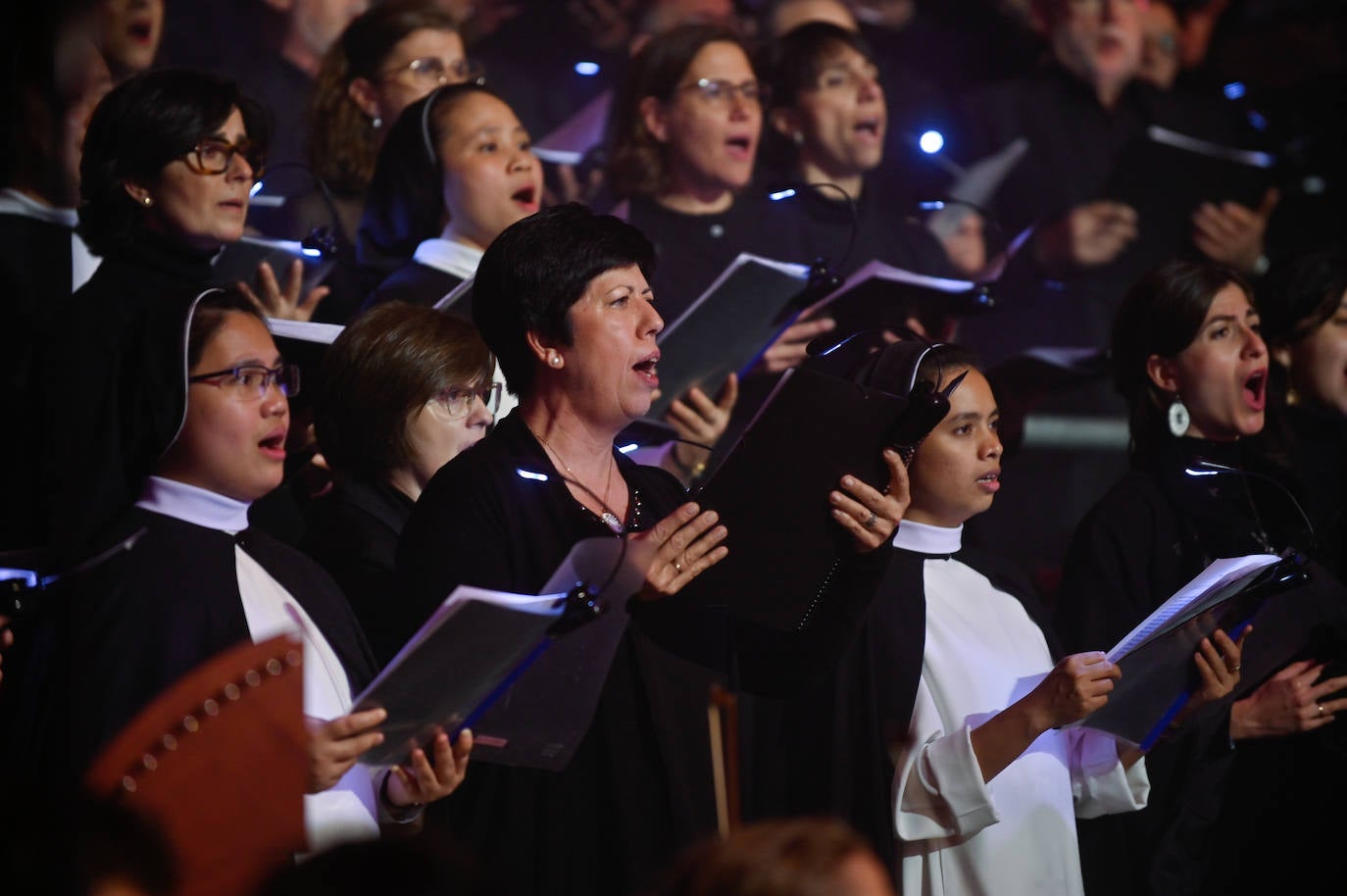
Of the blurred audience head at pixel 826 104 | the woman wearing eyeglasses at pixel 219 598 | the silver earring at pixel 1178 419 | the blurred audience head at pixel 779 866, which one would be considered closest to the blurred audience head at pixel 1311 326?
the silver earring at pixel 1178 419

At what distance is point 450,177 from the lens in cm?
395

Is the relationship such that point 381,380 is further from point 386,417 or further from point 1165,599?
point 1165,599

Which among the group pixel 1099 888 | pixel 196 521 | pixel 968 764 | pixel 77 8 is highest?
pixel 77 8

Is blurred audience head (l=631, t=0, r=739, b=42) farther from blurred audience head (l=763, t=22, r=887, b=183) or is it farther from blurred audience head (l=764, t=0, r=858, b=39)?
blurred audience head (l=763, t=22, r=887, b=183)

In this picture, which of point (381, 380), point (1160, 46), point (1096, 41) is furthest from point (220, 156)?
point (1160, 46)

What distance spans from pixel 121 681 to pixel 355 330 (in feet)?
2.96

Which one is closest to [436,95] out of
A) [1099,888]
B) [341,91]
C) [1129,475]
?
[341,91]

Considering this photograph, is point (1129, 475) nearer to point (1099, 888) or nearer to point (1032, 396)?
point (1032, 396)

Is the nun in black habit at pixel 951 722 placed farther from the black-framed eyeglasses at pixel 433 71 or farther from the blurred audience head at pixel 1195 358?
the black-framed eyeglasses at pixel 433 71

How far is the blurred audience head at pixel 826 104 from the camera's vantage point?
4.91 metres

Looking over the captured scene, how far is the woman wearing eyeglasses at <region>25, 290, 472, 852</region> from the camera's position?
8.32 feet

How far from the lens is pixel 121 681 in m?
2.56

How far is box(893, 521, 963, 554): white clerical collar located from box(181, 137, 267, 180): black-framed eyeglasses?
1621mm

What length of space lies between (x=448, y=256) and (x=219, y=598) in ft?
4.64
